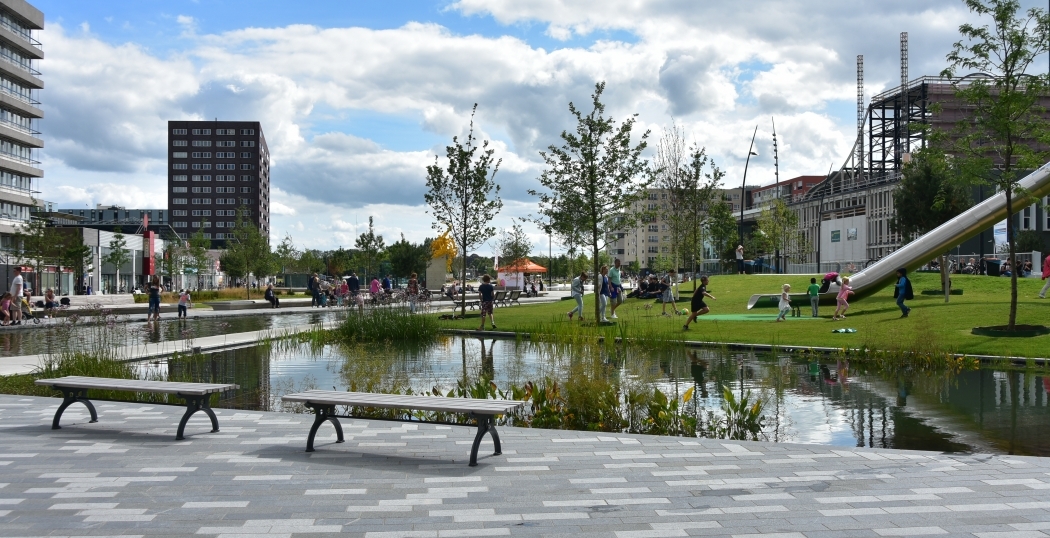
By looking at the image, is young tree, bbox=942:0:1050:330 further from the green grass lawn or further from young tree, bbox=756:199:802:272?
young tree, bbox=756:199:802:272

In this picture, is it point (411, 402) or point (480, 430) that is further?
point (411, 402)

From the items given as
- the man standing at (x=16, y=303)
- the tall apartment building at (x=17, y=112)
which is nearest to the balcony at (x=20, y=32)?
the tall apartment building at (x=17, y=112)

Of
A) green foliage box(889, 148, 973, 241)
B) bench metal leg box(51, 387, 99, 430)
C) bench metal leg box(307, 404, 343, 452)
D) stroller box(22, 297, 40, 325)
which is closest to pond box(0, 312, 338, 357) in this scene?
stroller box(22, 297, 40, 325)

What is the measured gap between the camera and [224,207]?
146 m

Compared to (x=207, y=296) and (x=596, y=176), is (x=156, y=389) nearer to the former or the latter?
(x=596, y=176)

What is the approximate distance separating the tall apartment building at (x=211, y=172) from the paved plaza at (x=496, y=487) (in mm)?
144644

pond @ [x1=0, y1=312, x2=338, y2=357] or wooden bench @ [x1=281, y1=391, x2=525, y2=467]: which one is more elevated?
wooden bench @ [x1=281, y1=391, x2=525, y2=467]

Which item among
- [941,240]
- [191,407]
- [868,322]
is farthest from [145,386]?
[941,240]

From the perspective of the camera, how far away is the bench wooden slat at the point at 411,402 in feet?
22.4

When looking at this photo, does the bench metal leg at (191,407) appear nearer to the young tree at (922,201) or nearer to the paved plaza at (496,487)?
the paved plaza at (496,487)

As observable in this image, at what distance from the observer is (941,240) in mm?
25859

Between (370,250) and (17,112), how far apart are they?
3107cm

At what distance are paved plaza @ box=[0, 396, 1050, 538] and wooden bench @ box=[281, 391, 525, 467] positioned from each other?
0.24 metres

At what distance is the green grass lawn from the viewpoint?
1644 cm
